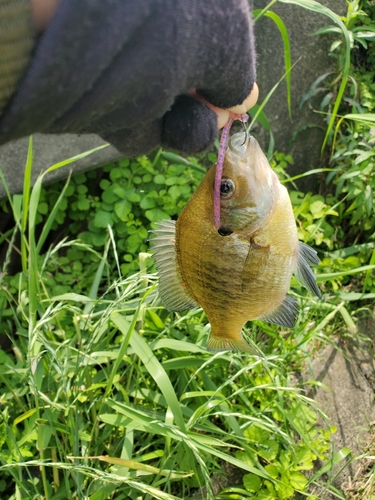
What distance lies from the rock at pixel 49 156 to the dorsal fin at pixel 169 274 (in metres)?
1.34

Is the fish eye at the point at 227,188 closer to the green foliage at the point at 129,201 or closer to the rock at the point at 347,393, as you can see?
→ the green foliage at the point at 129,201

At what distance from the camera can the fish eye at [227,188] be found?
1196 mm

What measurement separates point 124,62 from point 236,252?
0.63m

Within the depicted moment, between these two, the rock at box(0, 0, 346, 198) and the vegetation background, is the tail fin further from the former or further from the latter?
the rock at box(0, 0, 346, 198)

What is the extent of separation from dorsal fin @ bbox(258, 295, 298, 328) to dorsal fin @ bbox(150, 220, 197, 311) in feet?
0.89

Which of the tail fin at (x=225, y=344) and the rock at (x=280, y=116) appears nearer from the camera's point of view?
the tail fin at (x=225, y=344)

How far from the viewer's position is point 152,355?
165 cm

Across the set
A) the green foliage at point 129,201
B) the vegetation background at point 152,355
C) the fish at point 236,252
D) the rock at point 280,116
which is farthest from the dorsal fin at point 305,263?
the rock at point 280,116

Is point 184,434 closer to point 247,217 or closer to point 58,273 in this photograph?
point 247,217

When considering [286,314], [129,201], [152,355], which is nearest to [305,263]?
[286,314]

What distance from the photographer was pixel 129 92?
37.2 inches

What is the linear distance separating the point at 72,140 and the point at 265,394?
179cm

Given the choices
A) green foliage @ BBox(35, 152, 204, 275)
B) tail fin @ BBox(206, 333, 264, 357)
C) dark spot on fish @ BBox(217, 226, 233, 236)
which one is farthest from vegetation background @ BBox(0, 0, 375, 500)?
dark spot on fish @ BBox(217, 226, 233, 236)

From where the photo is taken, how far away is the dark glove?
0.84 metres
